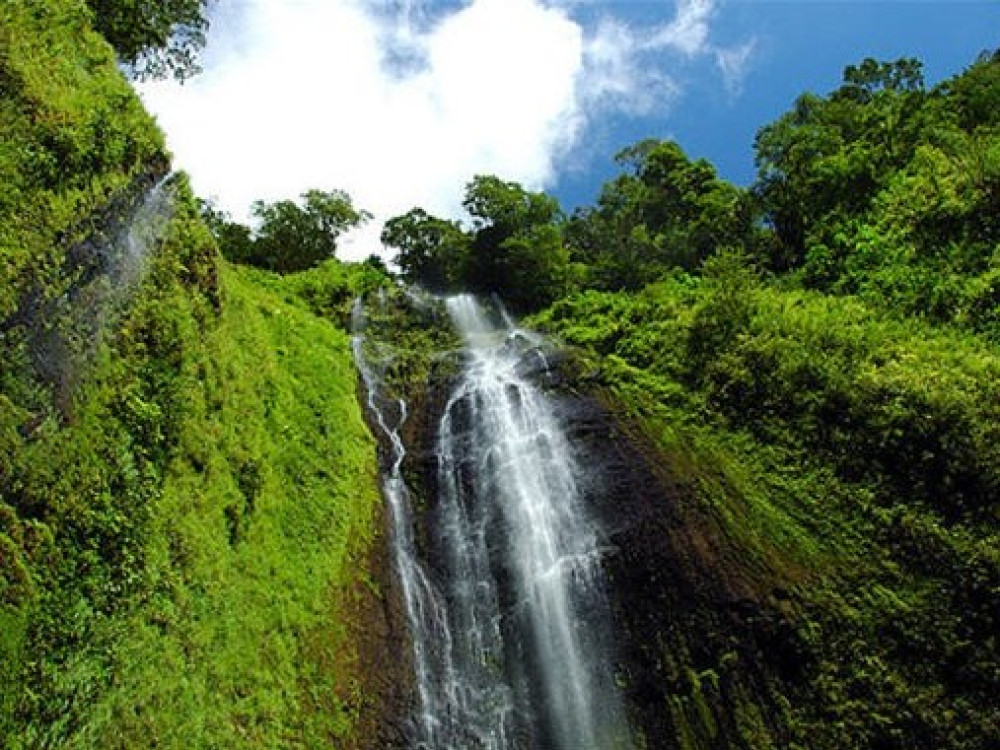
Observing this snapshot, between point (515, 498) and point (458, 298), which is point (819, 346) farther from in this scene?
point (458, 298)

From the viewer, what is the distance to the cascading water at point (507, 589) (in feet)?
39.1

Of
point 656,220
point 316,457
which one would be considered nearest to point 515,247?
point 656,220

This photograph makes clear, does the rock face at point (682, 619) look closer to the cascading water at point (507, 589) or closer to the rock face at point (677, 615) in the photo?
the rock face at point (677, 615)

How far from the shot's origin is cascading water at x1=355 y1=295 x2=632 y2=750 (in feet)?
39.1

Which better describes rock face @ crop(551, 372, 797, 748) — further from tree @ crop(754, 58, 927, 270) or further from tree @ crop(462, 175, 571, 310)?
tree @ crop(462, 175, 571, 310)

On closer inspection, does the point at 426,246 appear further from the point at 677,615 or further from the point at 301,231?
the point at 677,615

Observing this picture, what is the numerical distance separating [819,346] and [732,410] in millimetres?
2147

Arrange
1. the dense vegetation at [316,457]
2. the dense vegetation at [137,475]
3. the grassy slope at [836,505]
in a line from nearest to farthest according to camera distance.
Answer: the dense vegetation at [137,475], the dense vegetation at [316,457], the grassy slope at [836,505]

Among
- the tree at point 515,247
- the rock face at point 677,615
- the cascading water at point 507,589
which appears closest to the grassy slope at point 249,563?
the rock face at point 677,615

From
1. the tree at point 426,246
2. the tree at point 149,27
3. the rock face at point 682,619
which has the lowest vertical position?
the rock face at point 682,619

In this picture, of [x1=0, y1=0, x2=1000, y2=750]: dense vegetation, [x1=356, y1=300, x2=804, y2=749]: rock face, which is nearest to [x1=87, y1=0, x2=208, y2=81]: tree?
[x1=0, y1=0, x2=1000, y2=750]: dense vegetation

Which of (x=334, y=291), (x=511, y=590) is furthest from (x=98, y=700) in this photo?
(x=334, y=291)

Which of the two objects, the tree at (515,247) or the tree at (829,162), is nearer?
the tree at (829,162)

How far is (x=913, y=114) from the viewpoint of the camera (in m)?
24.6
